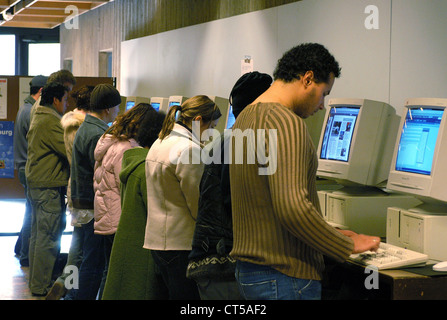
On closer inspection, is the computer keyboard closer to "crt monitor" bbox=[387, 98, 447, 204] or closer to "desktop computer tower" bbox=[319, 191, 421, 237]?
"crt monitor" bbox=[387, 98, 447, 204]

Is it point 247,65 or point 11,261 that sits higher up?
point 247,65

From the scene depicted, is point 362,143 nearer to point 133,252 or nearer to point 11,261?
point 133,252

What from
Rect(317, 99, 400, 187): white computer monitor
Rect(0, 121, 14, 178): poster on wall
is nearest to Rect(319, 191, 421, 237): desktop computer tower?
Rect(317, 99, 400, 187): white computer monitor

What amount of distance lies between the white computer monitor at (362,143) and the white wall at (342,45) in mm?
417

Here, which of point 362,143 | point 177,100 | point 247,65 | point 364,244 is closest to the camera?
point 364,244

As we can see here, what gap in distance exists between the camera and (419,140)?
9.58 ft

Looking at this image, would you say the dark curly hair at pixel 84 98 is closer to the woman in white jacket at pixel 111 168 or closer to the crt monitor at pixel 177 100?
the woman in white jacket at pixel 111 168

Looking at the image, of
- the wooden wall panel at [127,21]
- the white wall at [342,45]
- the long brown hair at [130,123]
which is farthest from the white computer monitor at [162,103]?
the long brown hair at [130,123]

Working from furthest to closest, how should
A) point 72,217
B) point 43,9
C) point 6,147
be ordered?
point 43,9, point 6,147, point 72,217

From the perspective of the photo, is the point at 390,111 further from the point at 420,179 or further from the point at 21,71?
the point at 21,71

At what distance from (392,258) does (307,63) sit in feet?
2.77

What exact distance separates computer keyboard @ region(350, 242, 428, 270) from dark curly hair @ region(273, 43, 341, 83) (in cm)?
75

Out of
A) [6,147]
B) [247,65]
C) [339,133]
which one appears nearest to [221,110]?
[247,65]

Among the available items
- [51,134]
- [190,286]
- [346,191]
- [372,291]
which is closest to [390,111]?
[346,191]
